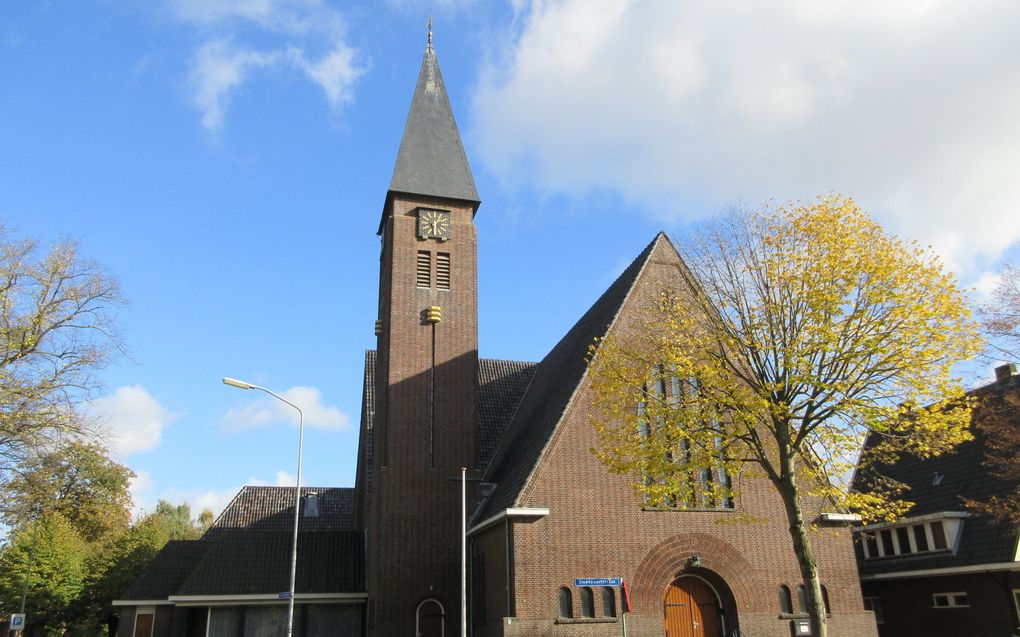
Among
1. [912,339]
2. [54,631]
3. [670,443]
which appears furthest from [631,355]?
[54,631]

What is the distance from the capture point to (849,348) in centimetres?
1570

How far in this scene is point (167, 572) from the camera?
100 feet

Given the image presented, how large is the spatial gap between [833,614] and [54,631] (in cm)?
4337

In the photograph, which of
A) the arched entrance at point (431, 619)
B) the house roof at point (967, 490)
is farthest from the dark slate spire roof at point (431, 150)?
the house roof at point (967, 490)

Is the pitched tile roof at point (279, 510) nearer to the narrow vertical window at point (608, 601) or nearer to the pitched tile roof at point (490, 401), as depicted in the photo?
the pitched tile roof at point (490, 401)

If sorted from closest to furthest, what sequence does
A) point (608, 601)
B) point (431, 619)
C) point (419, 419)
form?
point (608, 601), point (431, 619), point (419, 419)

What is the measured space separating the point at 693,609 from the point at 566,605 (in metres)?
4.21

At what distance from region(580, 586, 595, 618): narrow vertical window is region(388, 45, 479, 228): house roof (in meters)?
15.9

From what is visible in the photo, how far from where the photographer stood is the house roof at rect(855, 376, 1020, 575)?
77.3ft

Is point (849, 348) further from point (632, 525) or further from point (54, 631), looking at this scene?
point (54, 631)

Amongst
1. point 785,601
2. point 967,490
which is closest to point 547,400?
point 785,601

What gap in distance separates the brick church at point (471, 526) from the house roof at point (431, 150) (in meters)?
0.08

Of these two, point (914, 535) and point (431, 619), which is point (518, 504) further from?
point (914, 535)

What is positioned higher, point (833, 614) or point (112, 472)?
point (112, 472)
